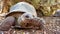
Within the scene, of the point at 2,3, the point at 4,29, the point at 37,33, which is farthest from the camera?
the point at 2,3

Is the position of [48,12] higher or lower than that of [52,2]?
lower

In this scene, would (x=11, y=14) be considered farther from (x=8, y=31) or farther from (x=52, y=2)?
(x=52, y=2)

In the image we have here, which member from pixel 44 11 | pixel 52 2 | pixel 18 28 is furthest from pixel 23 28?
pixel 52 2

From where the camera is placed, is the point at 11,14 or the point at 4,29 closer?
the point at 4,29

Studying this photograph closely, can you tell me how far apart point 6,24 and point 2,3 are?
70.7 inches

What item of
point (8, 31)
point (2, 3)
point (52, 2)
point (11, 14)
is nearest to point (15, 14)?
point (11, 14)

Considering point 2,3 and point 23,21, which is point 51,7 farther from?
point 23,21

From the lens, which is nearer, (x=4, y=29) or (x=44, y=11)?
(x=4, y=29)

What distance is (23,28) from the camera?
121cm

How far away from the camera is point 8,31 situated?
117cm

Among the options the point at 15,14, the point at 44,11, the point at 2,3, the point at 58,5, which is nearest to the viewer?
the point at 15,14

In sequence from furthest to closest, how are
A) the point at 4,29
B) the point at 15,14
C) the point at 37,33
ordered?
the point at 15,14 < the point at 4,29 < the point at 37,33

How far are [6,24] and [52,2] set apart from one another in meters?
2.44

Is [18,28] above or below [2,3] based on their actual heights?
below
